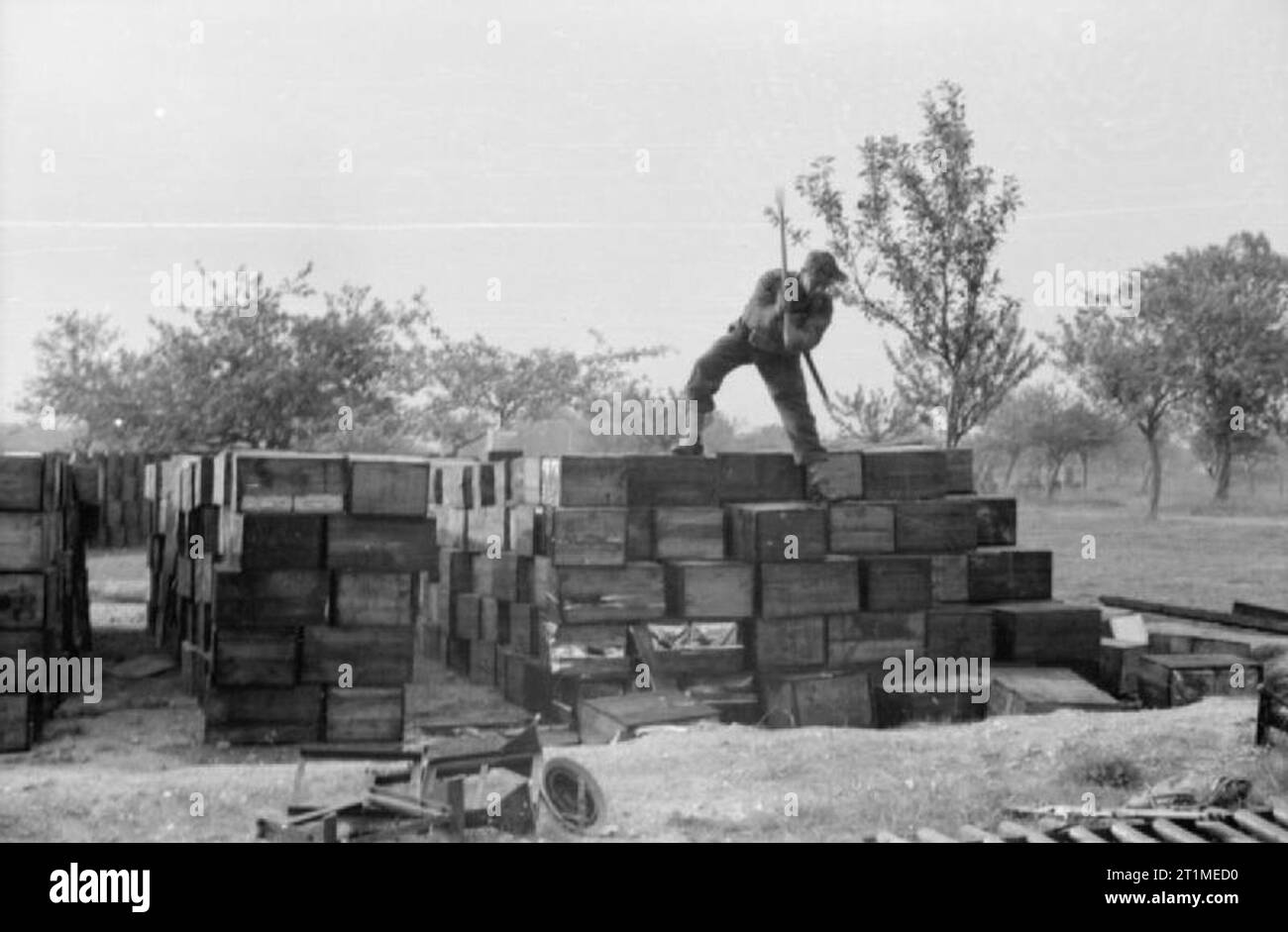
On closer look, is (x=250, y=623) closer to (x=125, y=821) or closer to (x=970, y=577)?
(x=125, y=821)

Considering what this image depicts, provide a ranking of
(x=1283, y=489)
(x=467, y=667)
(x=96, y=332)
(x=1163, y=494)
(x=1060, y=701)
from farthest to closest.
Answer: (x=1163, y=494)
(x=96, y=332)
(x=1283, y=489)
(x=467, y=667)
(x=1060, y=701)

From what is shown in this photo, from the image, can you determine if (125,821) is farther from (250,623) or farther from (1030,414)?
(1030,414)

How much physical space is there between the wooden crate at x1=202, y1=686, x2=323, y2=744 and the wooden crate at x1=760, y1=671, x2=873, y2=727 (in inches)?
112

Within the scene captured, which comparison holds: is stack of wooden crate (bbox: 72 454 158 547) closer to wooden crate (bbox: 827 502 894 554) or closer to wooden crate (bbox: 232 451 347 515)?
wooden crate (bbox: 232 451 347 515)

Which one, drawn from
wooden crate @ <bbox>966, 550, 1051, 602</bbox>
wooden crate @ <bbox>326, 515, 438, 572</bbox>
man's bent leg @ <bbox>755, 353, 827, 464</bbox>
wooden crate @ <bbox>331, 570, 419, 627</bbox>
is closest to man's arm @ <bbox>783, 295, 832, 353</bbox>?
man's bent leg @ <bbox>755, 353, 827, 464</bbox>

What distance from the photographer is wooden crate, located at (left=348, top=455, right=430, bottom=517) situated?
7.76 m

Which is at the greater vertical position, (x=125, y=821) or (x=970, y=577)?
(x=970, y=577)

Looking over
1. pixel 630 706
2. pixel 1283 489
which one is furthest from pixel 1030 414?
pixel 630 706

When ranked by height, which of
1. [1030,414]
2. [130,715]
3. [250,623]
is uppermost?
[1030,414]

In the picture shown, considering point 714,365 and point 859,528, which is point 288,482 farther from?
point 859,528

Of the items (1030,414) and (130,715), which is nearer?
(130,715)

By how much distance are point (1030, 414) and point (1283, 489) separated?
16.2 meters

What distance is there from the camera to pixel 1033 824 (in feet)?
19.3
